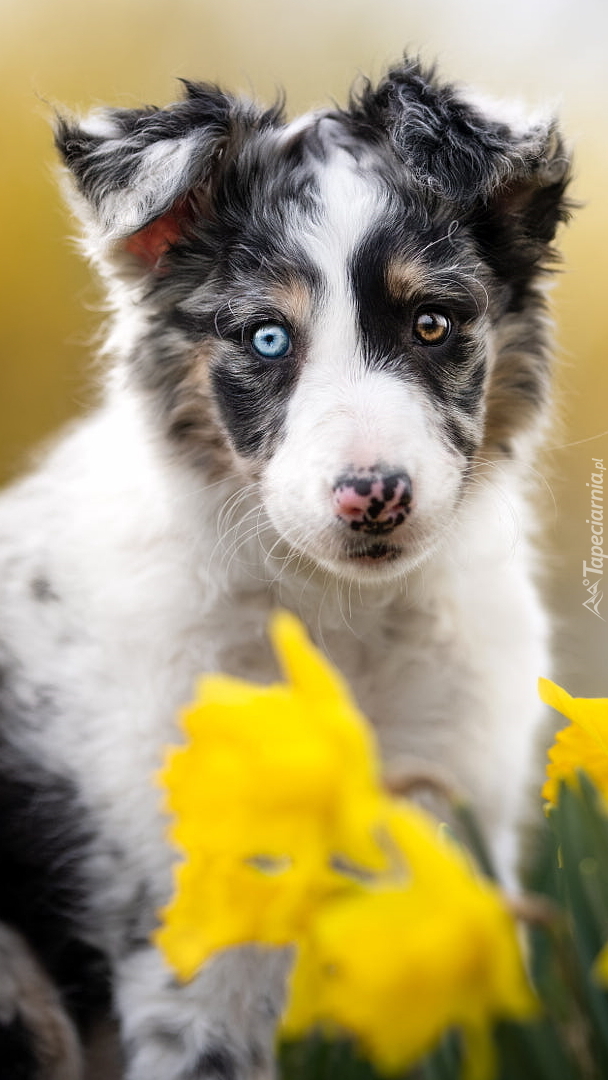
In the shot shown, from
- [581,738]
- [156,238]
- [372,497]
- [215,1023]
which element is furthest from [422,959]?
[156,238]

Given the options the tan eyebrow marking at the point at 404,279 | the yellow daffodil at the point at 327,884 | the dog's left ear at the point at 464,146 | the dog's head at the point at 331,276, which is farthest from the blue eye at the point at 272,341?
the yellow daffodil at the point at 327,884

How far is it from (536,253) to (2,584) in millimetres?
1034

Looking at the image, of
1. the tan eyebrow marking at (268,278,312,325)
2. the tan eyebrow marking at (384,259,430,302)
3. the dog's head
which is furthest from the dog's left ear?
the tan eyebrow marking at (268,278,312,325)

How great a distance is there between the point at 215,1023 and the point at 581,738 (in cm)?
95

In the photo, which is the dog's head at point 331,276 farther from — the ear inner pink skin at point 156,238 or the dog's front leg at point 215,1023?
the dog's front leg at point 215,1023

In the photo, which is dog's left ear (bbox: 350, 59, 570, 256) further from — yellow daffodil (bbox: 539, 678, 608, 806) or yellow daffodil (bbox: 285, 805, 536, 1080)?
yellow daffodil (bbox: 285, 805, 536, 1080)

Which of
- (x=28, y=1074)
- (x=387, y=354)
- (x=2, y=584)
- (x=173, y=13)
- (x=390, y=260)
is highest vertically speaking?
(x=173, y=13)

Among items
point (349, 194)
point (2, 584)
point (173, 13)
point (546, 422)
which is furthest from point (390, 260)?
point (173, 13)

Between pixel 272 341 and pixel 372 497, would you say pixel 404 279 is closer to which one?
pixel 272 341

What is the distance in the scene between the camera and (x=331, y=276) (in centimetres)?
145

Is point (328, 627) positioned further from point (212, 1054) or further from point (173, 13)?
point (173, 13)

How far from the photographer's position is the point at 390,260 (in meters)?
1.45

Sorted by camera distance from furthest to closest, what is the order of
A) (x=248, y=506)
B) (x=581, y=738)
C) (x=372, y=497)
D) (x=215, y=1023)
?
1. (x=248, y=506)
2. (x=215, y=1023)
3. (x=372, y=497)
4. (x=581, y=738)

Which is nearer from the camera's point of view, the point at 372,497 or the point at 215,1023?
the point at 372,497
